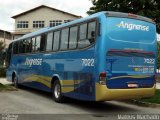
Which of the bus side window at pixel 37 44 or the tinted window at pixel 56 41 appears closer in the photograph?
the tinted window at pixel 56 41

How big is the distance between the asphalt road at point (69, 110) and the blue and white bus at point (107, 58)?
0.57 metres

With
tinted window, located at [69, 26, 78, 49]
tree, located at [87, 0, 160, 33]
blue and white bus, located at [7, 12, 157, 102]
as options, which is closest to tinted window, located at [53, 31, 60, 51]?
blue and white bus, located at [7, 12, 157, 102]

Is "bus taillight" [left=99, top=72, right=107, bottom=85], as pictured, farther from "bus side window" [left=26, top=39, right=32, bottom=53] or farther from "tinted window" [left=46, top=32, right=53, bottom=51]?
"bus side window" [left=26, top=39, right=32, bottom=53]

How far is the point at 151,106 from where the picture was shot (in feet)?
51.8

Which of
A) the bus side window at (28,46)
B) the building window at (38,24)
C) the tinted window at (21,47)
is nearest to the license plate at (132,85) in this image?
the bus side window at (28,46)

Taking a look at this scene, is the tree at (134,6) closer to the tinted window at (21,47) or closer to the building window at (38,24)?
the tinted window at (21,47)

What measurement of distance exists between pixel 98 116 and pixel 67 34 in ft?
14.4

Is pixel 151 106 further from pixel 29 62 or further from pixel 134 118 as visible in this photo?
pixel 29 62

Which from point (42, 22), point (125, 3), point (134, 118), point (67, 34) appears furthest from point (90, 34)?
point (42, 22)

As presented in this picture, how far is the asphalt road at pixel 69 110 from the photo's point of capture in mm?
12586

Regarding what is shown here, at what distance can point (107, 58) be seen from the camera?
1320cm

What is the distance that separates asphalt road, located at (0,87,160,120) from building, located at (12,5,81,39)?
201ft

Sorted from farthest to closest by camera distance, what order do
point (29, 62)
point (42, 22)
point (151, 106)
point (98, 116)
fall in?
point (42, 22) < point (29, 62) < point (151, 106) < point (98, 116)

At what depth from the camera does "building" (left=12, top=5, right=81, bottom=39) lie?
257 ft
